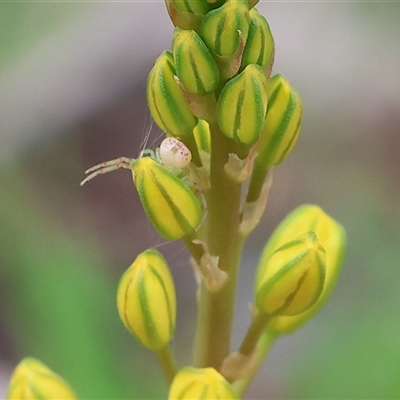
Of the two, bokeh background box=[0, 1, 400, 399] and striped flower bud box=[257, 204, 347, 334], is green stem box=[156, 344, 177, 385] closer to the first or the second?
striped flower bud box=[257, 204, 347, 334]

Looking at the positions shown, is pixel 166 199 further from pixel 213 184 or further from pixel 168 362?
pixel 168 362

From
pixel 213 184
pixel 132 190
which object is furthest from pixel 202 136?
pixel 132 190

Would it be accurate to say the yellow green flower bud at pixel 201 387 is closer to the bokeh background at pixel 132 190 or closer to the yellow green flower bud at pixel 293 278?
the yellow green flower bud at pixel 293 278

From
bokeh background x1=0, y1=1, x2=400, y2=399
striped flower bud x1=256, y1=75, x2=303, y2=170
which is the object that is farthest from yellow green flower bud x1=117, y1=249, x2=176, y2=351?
bokeh background x1=0, y1=1, x2=400, y2=399

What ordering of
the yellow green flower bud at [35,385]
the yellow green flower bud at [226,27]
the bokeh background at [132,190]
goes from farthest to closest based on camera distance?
the bokeh background at [132,190], the yellow green flower bud at [35,385], the yellow green flower bud at [226,27]

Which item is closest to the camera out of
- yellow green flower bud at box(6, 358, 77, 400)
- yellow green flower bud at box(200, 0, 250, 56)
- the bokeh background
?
yellow green flower bud at box(200, 0, 250, 56)

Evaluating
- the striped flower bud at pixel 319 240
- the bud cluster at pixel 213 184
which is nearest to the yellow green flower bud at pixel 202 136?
the bud cluster at pixel 213 184
